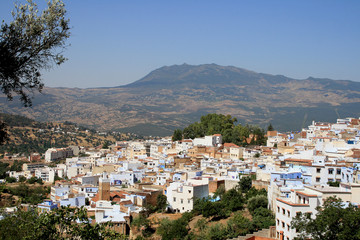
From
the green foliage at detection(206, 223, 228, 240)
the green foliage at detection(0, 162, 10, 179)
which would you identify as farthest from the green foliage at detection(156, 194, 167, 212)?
the green foliage at detection(0, 162, 10, 179)

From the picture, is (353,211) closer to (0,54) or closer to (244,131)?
(0,54)

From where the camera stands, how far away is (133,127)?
139375 mm

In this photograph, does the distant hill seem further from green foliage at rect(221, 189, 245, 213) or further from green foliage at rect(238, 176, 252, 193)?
green foliage at rect(221, 189, 245, 213)

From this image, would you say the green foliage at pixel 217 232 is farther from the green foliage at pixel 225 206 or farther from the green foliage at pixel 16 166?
the green foliage at pixel 16 166

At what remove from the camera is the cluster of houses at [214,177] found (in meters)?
15.7

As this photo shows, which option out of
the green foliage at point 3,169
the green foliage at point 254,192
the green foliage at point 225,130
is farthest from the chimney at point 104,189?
the green foliage at point 3,169

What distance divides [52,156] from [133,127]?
3310 inches

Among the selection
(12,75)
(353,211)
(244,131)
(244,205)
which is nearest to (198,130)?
(244,131)

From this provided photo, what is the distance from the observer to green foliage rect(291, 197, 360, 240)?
1184 centimetres

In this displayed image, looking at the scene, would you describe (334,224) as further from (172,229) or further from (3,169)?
(3,169)

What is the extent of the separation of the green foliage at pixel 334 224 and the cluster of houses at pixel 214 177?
161cm

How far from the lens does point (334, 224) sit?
12.2 m

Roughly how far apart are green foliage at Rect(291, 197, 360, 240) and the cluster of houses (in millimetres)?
1608

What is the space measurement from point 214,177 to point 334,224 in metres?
13.5
